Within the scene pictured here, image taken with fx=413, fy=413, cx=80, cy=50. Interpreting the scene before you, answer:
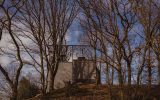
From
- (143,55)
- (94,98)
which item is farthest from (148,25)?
(94,98)

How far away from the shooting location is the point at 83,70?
39.4 meters

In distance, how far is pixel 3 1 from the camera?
29.6m

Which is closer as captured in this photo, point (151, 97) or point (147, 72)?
point (147, 72)

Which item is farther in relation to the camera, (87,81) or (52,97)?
(87,81)

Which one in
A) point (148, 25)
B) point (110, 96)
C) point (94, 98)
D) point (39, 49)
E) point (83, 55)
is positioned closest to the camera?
point (148, 25)

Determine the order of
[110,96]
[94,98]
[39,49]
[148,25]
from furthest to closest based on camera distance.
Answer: [39,49] → [94,98] → [110,96] → [148,25]

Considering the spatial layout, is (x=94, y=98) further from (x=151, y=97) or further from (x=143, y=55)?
(x=143, y=55)

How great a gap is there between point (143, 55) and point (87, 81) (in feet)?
49.0

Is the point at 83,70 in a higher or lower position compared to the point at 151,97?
higher

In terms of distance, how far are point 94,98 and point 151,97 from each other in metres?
4.39

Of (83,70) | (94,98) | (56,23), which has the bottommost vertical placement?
(94,98)

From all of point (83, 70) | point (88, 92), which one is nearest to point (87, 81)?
point (83, 70)

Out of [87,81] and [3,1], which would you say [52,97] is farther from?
[3,1]

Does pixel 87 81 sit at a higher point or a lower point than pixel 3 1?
lower
